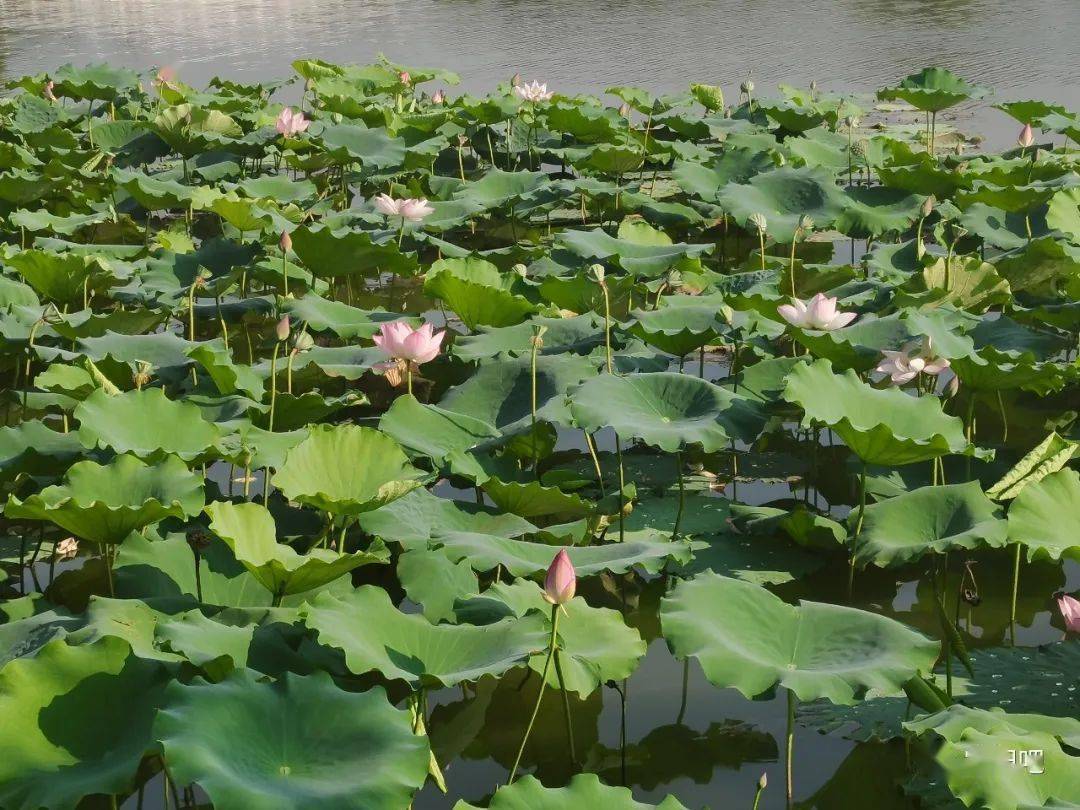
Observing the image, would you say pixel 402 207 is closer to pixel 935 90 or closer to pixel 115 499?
pixel 115 499

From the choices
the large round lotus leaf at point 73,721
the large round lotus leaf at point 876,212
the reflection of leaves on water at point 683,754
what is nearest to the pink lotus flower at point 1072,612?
the reflection of leaves on water at point 683,754

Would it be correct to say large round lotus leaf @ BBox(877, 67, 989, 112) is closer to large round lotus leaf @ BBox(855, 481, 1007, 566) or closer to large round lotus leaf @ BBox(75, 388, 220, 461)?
large round lotus leaf @ BBox(855, 481, 1007, 566)

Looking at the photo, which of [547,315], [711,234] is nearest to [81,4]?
[711,234]

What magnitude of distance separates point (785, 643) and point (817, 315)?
1154 millimetres

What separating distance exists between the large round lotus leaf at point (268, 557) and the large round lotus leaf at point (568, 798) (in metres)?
0.52

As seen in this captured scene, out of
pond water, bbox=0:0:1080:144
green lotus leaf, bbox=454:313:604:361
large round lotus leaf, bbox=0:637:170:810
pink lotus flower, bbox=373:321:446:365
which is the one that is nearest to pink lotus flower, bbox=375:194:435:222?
green lotus leaf, bbox=454:313:604:361

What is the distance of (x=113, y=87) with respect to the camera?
263 inches

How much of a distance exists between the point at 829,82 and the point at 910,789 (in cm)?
704

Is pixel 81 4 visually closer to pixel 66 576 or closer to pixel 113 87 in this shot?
pixel 113 87

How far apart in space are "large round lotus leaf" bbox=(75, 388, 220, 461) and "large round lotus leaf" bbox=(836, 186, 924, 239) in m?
2.39

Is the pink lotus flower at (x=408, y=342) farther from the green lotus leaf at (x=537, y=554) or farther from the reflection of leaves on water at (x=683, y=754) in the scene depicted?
the reflection of leaves on water at (x=683, y=754)

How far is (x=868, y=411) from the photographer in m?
2.57

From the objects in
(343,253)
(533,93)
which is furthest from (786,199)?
(533,93)

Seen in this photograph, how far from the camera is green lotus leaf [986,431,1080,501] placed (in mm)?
2373
